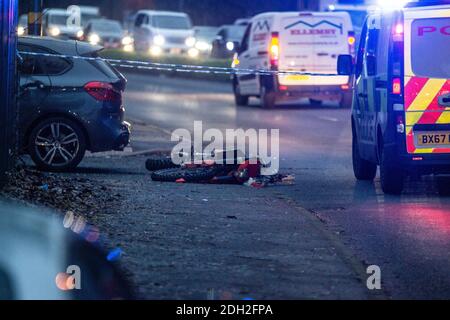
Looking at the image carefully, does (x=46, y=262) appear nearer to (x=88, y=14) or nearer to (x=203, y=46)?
(x=203, y=46)

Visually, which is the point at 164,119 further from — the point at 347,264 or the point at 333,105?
the point at 347,264

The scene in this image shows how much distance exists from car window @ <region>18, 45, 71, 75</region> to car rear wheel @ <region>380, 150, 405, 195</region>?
387 cm

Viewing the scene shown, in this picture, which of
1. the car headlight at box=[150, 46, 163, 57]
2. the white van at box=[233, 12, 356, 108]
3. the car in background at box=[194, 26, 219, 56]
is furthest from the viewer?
the car in background at box=[194, 26, 219, 56]

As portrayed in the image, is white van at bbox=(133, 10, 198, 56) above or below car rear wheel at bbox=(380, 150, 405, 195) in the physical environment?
below

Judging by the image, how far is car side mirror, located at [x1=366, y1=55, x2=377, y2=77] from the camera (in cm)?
1323

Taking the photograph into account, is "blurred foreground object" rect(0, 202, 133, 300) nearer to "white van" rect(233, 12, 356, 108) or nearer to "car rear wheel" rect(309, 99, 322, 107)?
"white van" rect(233, 12, 356, 108)

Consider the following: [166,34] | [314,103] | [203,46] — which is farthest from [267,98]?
[203,46]

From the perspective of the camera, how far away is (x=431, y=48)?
12273 mm

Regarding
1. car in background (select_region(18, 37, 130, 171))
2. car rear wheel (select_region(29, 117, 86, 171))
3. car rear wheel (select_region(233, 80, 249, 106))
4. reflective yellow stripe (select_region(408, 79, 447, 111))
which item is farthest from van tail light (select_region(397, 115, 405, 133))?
car rear wheel (select_region(233, 80, 249, 106))

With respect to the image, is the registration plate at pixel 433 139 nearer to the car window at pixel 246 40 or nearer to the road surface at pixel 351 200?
the road surface at pixel 351 200

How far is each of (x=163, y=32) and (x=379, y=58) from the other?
1465 inches

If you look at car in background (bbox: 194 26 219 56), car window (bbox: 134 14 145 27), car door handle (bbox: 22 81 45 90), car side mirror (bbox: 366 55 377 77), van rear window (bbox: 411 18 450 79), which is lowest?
car in background (bbox: 194 26 219 56)

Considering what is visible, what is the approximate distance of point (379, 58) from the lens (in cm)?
1301
